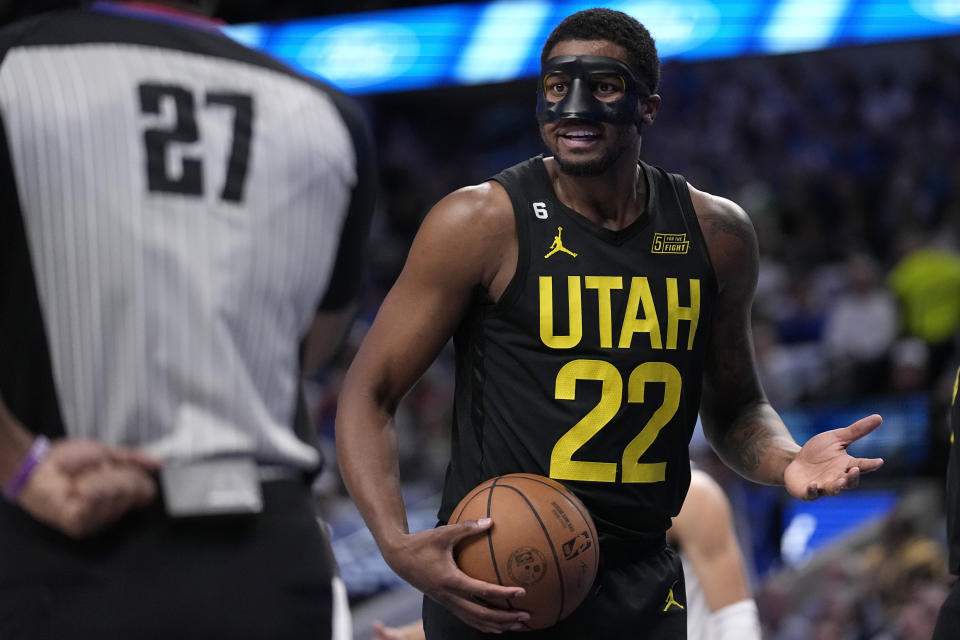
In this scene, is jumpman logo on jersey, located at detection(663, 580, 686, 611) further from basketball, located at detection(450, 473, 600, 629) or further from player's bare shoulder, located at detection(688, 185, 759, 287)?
player's bare shoulder, located at detection(688, 185, 759, 287)

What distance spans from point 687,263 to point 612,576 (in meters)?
0.90

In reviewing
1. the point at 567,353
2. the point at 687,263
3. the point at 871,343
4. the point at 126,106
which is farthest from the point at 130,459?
the point at 871,343

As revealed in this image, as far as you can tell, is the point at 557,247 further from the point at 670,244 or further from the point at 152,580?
the point at 152,580

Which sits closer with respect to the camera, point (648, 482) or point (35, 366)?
point (35, 366)

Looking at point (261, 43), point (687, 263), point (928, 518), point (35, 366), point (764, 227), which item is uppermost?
point (35, 366)

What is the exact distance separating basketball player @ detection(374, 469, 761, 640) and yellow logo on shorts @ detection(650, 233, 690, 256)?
45.8 inches

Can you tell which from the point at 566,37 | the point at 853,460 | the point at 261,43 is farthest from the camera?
the point at 261,43

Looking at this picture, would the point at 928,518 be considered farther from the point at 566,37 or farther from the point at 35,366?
the point at 35,366

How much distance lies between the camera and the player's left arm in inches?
145

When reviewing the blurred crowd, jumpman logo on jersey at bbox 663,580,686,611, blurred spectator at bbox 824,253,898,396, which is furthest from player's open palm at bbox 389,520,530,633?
blurred spectator at bbox 824,253,898,396

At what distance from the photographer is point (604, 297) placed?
347 centimetres

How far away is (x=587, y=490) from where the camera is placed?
3.39 metres

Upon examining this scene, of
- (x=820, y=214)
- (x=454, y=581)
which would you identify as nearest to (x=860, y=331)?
(x=820, y=214)

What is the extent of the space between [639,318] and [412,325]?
616 millimetres
